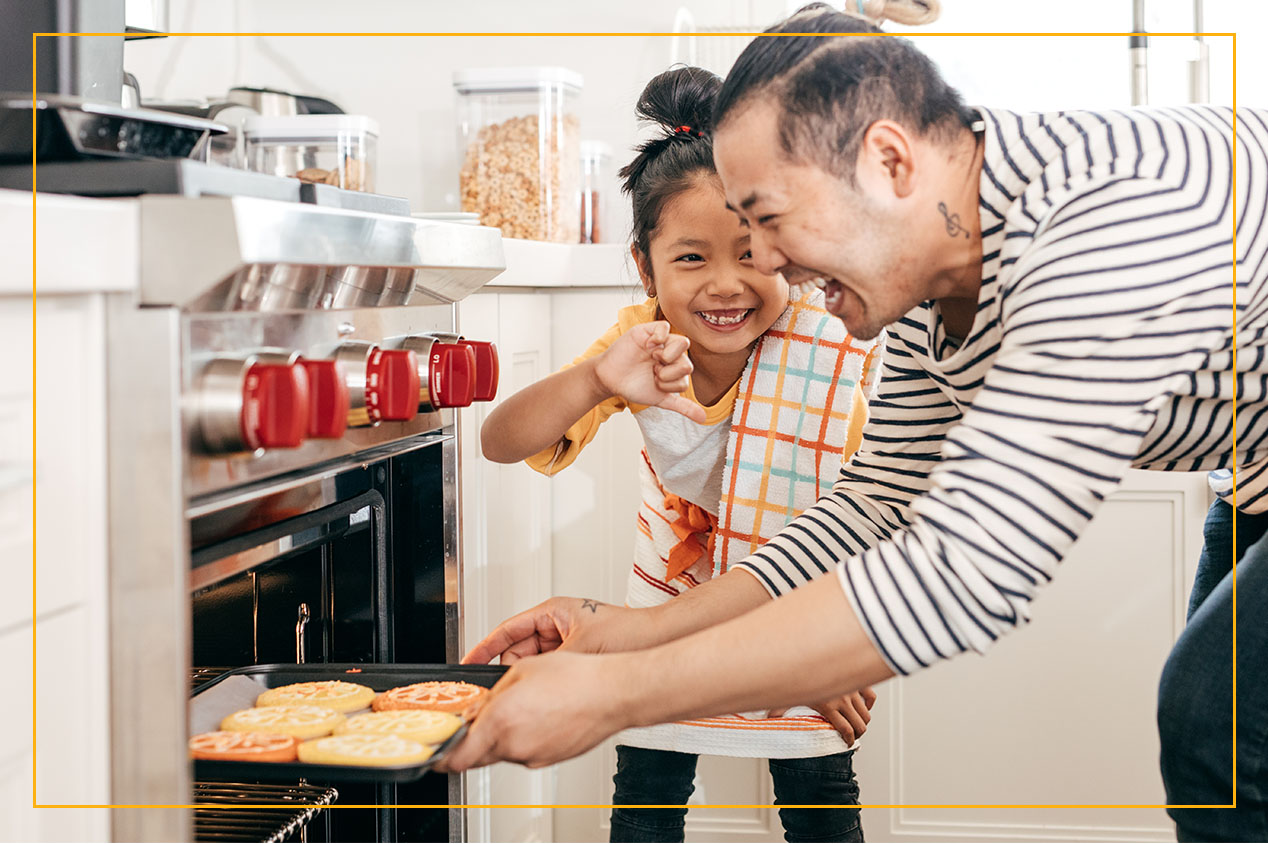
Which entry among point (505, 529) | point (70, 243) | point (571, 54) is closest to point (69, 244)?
point (70, 243)

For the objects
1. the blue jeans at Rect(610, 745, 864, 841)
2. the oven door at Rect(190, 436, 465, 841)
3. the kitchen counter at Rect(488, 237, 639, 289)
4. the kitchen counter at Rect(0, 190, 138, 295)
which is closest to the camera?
the kitchen counter at Rect(0, 190, 138, 295)

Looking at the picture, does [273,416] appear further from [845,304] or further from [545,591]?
[545,591]

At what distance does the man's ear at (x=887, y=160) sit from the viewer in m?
0.71

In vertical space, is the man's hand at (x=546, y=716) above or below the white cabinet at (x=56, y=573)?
below

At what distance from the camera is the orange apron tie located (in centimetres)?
126

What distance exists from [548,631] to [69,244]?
0.52 meters

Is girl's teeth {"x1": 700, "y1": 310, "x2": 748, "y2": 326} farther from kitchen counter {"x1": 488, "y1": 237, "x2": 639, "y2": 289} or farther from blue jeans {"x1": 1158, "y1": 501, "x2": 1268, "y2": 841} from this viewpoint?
blue jeans {"x1": 1158, "y1": 501, "x2": 1268, "y2": 841}

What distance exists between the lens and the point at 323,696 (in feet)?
2.42

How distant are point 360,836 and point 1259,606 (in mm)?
677

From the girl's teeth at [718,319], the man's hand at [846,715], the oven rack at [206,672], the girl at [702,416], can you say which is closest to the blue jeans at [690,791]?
the girl at [702,416]

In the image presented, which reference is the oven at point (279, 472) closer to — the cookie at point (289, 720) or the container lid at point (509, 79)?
the cookie at point (289, 720)

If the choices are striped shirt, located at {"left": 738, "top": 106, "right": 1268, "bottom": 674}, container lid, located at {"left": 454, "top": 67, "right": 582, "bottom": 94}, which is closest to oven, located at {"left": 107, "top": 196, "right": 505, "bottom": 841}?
striped shirt, located at {"left": 738, "top": 106, "right": 1268, "bottom": 674}

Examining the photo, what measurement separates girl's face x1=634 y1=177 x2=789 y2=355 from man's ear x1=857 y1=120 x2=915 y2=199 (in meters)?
0.33

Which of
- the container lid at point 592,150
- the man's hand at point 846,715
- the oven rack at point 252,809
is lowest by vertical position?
the man's hand at point 846,715
